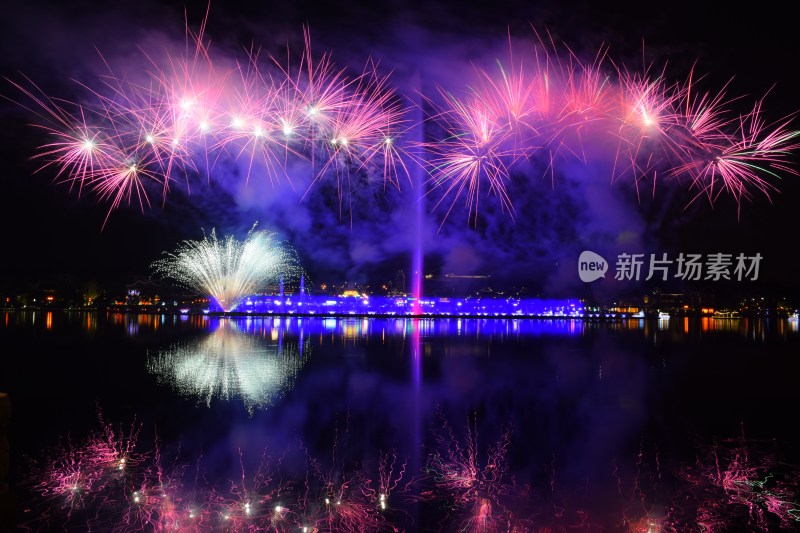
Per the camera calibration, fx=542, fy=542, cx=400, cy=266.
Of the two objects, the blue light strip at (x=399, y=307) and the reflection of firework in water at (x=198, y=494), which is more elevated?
the reflection of firework in water at (x=198, y=494)

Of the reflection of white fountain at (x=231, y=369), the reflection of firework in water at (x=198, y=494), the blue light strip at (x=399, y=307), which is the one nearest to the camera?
the reflection of firework in water at (x=198, y=494)

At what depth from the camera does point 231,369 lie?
11062 millimetres

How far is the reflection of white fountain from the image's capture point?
27.7 ft

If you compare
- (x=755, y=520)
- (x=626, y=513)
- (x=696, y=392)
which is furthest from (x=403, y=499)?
(x=696, y=392)

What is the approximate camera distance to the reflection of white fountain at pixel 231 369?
8.45m

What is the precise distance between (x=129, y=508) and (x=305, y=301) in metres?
62.1

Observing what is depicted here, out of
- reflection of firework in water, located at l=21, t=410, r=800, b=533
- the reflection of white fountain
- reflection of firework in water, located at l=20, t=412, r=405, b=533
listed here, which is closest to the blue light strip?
the reflection of white fountain

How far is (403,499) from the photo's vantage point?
421cm

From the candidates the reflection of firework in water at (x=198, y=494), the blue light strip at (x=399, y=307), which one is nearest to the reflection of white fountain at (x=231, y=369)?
the reflection of firework in water at (x=198, y=494)

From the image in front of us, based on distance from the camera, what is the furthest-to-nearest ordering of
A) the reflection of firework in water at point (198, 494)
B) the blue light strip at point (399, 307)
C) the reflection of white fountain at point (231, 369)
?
1. the blue light strip at point (399, 307)
2. the reflection of white fountain at point (231, 369)
3. the reflection of firework in water at point (198, 494)

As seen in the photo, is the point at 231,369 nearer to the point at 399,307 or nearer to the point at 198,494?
the point at 198,494

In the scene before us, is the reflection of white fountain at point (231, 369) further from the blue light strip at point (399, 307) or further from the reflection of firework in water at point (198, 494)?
the blue light strip at point (399, 307)

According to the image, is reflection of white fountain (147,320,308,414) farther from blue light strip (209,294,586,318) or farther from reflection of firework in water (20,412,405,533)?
blue light strip (209,294,586,318)

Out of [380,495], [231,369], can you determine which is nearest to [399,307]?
[231,369]
